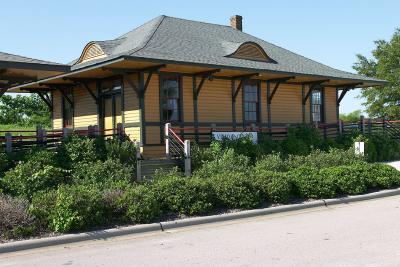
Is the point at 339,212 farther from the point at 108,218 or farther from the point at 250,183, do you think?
the point at 108,218

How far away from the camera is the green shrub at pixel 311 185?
40.9ft

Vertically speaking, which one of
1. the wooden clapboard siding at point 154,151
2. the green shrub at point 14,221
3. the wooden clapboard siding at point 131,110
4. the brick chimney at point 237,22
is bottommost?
the green shrub at point 14,221

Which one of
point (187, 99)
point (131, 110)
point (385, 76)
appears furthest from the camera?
point (385, 76)

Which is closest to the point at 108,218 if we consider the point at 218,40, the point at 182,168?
the point at 182,168

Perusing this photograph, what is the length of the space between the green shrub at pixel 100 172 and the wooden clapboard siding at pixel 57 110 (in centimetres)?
1060

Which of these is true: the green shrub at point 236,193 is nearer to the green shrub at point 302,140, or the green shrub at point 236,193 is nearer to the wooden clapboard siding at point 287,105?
the green shrub at point 302,140

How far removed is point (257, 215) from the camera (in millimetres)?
10945

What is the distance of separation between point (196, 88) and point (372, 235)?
11742mm

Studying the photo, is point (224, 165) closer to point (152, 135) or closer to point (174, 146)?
point (174, 146)

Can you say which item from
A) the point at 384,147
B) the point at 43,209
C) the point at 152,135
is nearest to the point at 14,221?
the point at 43,209

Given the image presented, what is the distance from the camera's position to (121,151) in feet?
47.5

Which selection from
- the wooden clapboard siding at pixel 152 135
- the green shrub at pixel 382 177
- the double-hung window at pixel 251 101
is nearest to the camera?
the green shrub at pixel 382 177

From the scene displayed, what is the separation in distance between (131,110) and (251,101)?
18.5ft

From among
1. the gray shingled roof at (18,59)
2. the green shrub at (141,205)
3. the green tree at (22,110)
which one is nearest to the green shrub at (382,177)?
the green shrub at (141,205)
